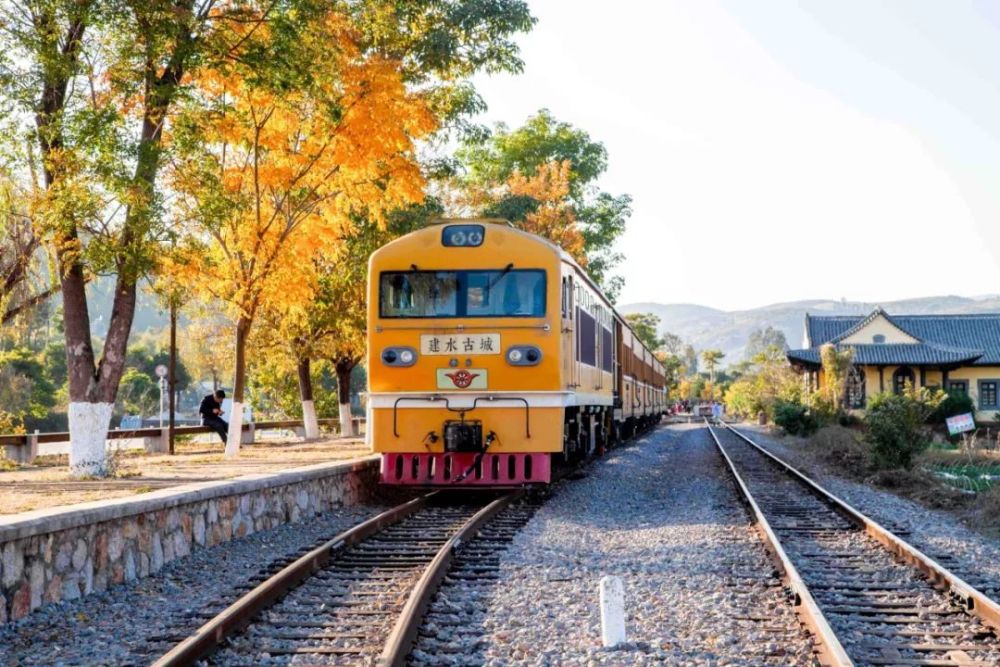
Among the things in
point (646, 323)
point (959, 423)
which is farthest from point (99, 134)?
point (646, 323)

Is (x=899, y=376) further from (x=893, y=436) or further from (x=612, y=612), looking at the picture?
(x=612, y=612)

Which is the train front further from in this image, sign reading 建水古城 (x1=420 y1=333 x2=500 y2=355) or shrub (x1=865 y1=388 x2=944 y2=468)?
shrub (x1=865 y1=388 x2=944 y2=468)

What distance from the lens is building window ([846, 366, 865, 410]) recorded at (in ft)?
143

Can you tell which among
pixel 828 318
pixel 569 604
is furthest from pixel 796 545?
pixel 828 318

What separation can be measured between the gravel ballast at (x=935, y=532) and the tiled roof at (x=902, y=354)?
31936mm

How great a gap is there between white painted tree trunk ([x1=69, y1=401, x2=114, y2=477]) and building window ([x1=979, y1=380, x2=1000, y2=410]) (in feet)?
143

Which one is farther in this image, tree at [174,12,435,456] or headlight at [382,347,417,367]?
tree at [174,12,435,456]

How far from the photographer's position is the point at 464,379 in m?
12.4

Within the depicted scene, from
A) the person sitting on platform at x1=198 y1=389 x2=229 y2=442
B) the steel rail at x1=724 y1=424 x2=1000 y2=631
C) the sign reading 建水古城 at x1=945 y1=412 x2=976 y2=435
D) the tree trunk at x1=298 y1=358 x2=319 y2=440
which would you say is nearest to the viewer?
the steel rail at x1=724 y1=424 x2=1000 y2=631

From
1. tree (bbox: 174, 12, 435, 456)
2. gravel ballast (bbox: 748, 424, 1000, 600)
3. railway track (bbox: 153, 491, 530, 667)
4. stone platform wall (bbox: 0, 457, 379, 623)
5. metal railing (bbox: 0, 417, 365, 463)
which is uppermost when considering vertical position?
tree (bbox: 174, 12, 435, 456)

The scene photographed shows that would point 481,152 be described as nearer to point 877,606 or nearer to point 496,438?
point 496,438

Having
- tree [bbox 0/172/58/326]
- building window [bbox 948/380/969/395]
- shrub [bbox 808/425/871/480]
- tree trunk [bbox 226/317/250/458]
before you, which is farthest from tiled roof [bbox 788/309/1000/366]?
tree [bbox 0/172/58/326]

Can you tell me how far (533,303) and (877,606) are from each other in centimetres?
636

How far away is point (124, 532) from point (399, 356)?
4953mm
